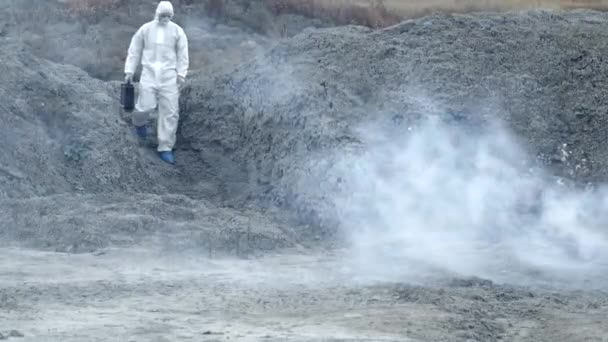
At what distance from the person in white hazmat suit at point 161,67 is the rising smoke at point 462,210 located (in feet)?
8.06

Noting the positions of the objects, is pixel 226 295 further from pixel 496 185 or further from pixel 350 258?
pixel 496 185

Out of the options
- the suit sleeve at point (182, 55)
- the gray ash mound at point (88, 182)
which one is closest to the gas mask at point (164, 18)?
the suit sleeve at point (182, 55)

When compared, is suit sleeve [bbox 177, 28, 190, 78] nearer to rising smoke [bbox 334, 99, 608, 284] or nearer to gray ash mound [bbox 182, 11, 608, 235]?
gray ash mound [bbox 182, 11, 608, 235]

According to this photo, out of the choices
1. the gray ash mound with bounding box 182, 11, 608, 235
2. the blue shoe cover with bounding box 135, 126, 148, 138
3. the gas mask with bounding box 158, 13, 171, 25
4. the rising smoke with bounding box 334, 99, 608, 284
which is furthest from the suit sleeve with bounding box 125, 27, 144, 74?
the rising smoke with bounding box 334, 99, 608, 284

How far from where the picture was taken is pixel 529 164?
48.8 feet

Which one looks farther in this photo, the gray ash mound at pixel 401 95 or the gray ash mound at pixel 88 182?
the gray ash mound at pixel 401 95

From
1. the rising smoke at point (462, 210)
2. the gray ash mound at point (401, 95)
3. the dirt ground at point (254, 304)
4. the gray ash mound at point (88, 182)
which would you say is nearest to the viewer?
the dirt ground at point (254, 304)

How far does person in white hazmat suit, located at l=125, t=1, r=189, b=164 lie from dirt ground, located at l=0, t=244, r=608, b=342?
4043mm

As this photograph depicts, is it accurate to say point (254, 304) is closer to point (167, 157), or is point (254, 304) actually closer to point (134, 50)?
point (167, 157)

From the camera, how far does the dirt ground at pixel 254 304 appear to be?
898 cm

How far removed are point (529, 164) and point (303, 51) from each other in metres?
3.45

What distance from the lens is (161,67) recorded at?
15.5 metres

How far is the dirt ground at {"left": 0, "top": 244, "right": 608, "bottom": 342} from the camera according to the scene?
8.98 metres

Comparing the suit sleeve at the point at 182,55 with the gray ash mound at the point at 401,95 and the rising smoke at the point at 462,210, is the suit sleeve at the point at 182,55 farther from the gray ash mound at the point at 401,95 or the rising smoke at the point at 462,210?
the rising smoke at the point at 462,210
